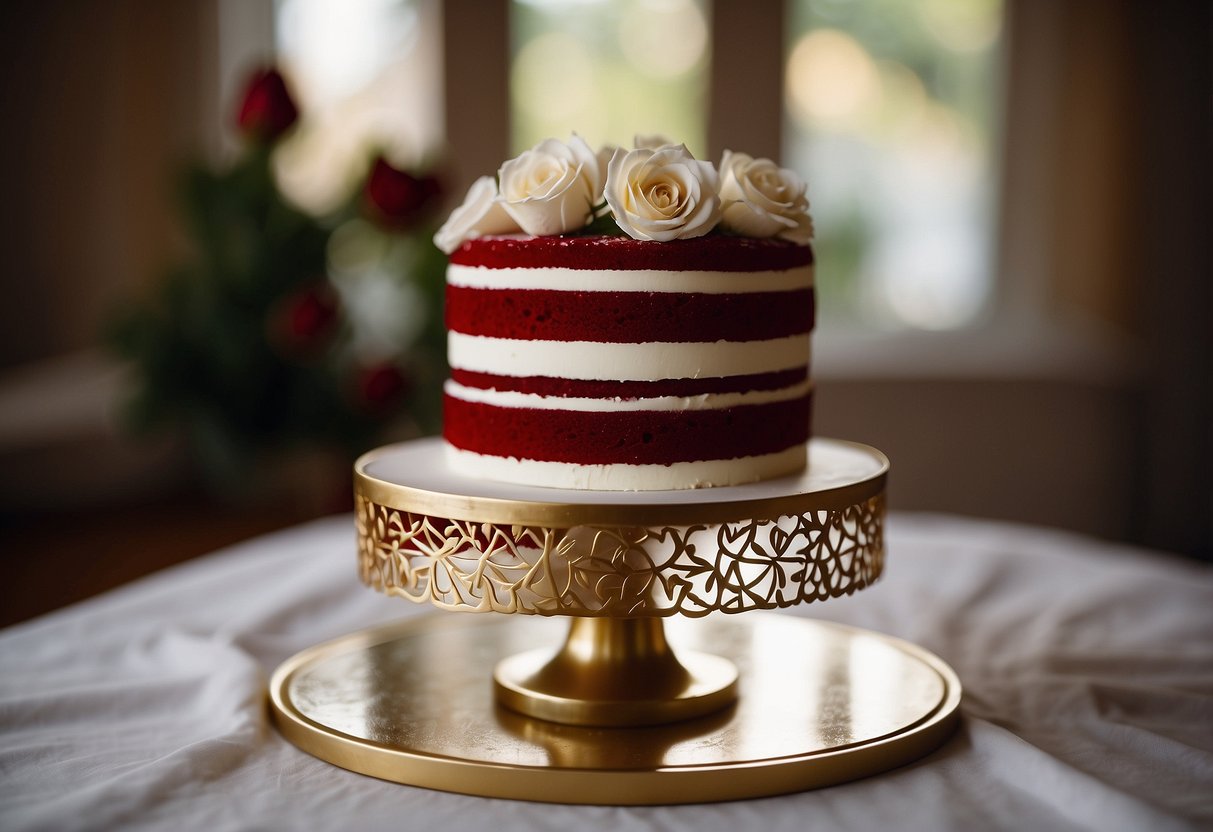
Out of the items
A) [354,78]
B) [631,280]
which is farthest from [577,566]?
[354,78]

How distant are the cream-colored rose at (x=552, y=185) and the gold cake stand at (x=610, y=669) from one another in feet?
0.85

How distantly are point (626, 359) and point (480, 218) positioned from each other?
22cm

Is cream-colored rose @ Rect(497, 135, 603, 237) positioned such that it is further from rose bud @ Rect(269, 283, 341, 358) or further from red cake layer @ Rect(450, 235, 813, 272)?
rose bud @ Rect(269, 283, 341, 358)

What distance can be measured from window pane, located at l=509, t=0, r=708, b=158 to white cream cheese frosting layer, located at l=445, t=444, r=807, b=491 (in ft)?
9.64

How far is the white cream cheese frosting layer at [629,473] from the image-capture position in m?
1.18

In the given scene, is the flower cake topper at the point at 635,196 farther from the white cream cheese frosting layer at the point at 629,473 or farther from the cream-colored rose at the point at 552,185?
the white cream cheese frosting layer at the point at 629,473

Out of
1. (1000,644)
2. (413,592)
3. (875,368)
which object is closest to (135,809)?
(413,592)

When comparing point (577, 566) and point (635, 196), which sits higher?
point (635, 196)

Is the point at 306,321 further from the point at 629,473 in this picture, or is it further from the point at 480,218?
the point at 629,473

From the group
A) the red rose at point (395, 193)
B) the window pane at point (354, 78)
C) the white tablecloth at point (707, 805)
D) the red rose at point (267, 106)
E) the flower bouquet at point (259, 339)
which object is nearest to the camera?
the white tablecloth at point (707, 805)

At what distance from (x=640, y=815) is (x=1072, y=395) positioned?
10.6 feet

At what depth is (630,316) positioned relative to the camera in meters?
1.16

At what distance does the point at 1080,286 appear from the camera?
13.2 feet

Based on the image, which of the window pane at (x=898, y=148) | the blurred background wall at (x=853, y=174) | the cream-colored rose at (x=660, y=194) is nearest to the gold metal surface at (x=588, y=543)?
the cream-colored rose at (x=660, y=194)
